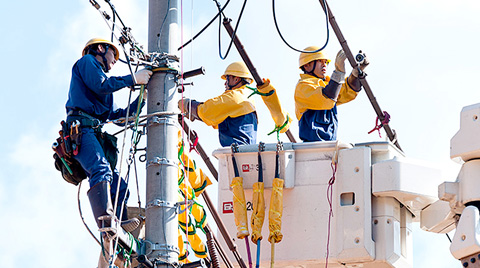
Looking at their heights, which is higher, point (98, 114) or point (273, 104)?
point (273, 104)

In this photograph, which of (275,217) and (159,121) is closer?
(159,121)

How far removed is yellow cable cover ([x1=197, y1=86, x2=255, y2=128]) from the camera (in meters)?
12.1

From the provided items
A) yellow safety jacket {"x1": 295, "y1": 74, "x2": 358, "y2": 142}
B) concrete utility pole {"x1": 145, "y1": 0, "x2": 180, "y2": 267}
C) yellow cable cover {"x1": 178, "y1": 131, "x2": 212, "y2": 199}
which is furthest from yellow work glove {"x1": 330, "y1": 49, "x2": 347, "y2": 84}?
concrete utility pole {"x1": 145, "y1": 0, "x2": 180, "y2": 267}

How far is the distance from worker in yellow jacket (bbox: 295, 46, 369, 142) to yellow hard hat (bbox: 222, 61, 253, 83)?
23.9 inches

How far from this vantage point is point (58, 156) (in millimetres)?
10367

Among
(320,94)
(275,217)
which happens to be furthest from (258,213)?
(320,94)

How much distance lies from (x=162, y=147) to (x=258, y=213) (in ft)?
4.86

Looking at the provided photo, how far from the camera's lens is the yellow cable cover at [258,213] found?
35.9ft

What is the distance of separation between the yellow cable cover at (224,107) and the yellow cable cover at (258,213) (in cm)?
135

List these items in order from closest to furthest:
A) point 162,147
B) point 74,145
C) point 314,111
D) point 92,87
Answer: point 162,147 → point 74,145 → point 92,87 → point 314,111

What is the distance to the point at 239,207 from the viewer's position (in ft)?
36.2

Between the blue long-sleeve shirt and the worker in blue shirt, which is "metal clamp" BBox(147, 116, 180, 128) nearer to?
the worker in blue shirt

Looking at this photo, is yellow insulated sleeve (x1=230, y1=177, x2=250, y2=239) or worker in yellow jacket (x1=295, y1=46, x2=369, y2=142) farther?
worker in yellow jacket (x1=295, y1=46, x2=369, y2=142)

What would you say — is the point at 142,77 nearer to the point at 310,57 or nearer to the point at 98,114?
the point at 98,114
